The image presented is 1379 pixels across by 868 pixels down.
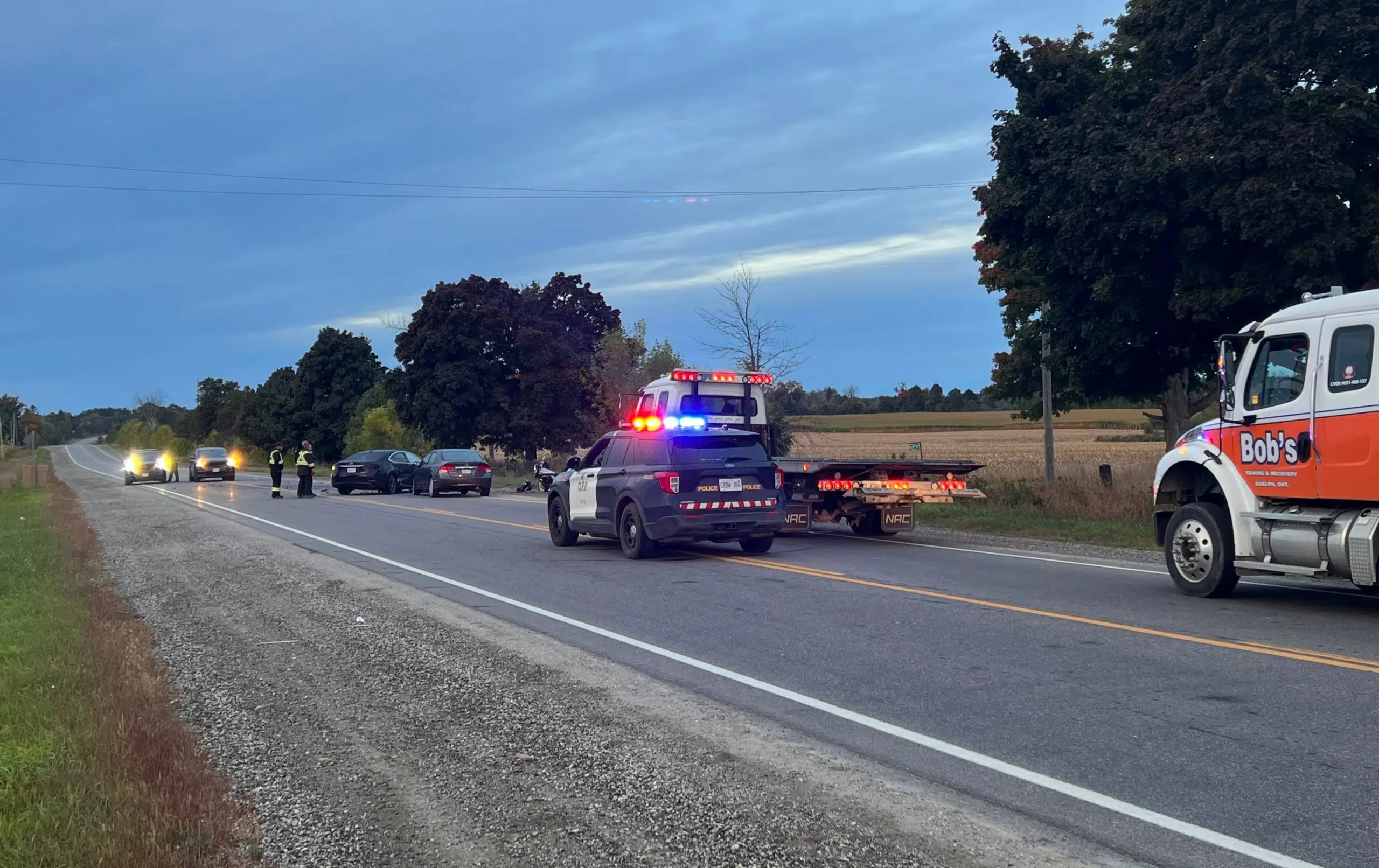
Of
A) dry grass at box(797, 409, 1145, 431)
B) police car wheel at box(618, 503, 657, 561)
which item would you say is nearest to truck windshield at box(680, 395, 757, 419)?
police car wheel at box(618, 503, 657, 561)

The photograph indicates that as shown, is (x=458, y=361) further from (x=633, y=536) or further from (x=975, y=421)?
(x=975, y=421)

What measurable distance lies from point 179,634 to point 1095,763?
800 centimetres

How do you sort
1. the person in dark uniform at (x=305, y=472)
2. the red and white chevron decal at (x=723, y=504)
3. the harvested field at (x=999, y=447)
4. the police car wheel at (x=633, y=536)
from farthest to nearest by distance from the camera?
the person in dark uniform at (x=305, y=472), the harvested field at (x=999, y=447), the police car wheel at (x=633, y=536), the red and white chevron decal at (x=723, y=504)

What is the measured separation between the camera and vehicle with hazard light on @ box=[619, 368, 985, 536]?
17109 mm

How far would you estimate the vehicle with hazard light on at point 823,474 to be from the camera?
674 inches

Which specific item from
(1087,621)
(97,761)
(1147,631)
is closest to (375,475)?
(1087,621)

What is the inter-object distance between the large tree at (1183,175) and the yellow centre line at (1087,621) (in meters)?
7.58

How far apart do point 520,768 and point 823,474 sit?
1192cm

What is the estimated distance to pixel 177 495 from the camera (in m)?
36.9

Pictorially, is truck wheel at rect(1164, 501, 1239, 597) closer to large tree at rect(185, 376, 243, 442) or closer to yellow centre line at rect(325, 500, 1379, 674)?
yellow centre line at rect(325, 500, 1379, 674)

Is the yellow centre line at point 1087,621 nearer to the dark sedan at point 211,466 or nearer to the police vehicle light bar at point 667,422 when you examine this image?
the police vehicle light bar at point 667,422

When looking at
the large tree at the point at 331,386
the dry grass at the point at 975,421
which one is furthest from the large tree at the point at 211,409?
the dry grass at the point at 975,421

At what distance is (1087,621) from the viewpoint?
973cm

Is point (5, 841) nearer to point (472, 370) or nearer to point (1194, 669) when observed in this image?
point (1194, 669)
